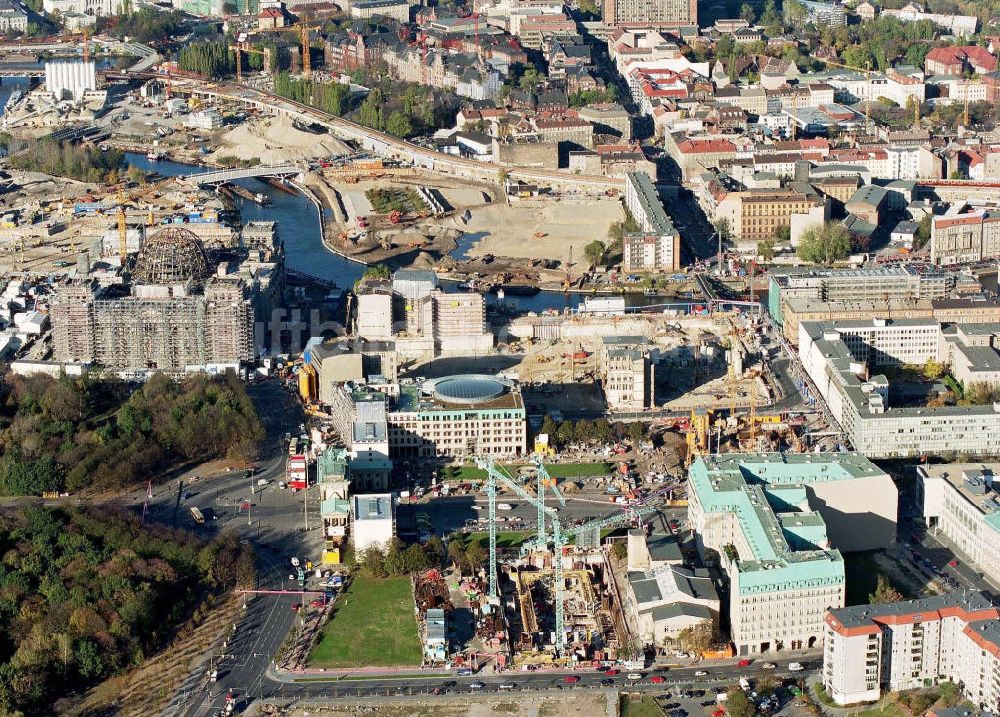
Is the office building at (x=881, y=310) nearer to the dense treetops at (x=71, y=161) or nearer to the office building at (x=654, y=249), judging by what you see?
the office building at (x=654, y=249)

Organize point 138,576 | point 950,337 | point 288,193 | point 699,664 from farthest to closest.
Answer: point 288,193
point 950,337
point 138,576
point 699,664

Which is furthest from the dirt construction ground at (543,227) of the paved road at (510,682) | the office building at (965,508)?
the paved road at (510,682)

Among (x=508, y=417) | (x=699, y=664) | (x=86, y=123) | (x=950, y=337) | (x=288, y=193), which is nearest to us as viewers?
(x=699, y=664)

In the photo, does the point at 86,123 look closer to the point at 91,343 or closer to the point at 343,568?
the point at 91,343

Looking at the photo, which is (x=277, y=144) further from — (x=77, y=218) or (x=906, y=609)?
(x=906, y=609)

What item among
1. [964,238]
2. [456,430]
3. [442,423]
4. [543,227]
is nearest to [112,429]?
[442,423]

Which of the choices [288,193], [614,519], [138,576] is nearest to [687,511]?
[614,519]
